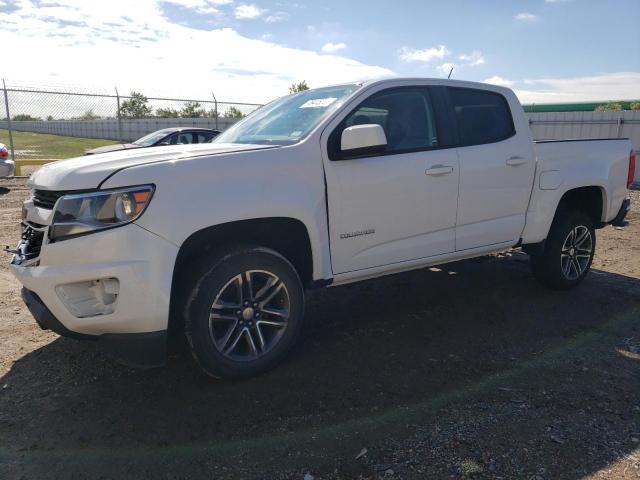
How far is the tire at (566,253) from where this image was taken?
5.10 metres

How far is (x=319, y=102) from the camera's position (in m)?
4.10

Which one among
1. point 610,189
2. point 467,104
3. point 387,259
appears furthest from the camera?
point 610,189

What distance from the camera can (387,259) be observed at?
3.95 meters

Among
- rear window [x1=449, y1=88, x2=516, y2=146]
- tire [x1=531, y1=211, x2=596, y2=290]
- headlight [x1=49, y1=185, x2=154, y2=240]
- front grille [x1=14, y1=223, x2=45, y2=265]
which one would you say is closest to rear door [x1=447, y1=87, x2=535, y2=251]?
rear window [x1=449, y1=88, x2=516, y2=146]

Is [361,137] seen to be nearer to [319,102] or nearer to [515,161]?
[319,102]

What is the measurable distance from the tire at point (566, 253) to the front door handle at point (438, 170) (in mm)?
1617

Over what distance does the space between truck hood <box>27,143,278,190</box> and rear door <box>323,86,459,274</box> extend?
24.6 inches

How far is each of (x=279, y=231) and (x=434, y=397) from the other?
1.44m

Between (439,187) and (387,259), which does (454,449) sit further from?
(439,187)

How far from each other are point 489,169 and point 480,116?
0.51 metres

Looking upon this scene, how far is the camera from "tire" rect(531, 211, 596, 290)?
5.10 m

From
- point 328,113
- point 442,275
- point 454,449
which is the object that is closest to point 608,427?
point 454,449

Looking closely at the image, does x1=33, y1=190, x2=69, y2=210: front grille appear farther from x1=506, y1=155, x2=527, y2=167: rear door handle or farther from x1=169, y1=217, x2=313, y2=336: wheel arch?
x1=506, y1=155, x2=527, y2=167: rear door handle

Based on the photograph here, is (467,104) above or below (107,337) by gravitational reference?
above
